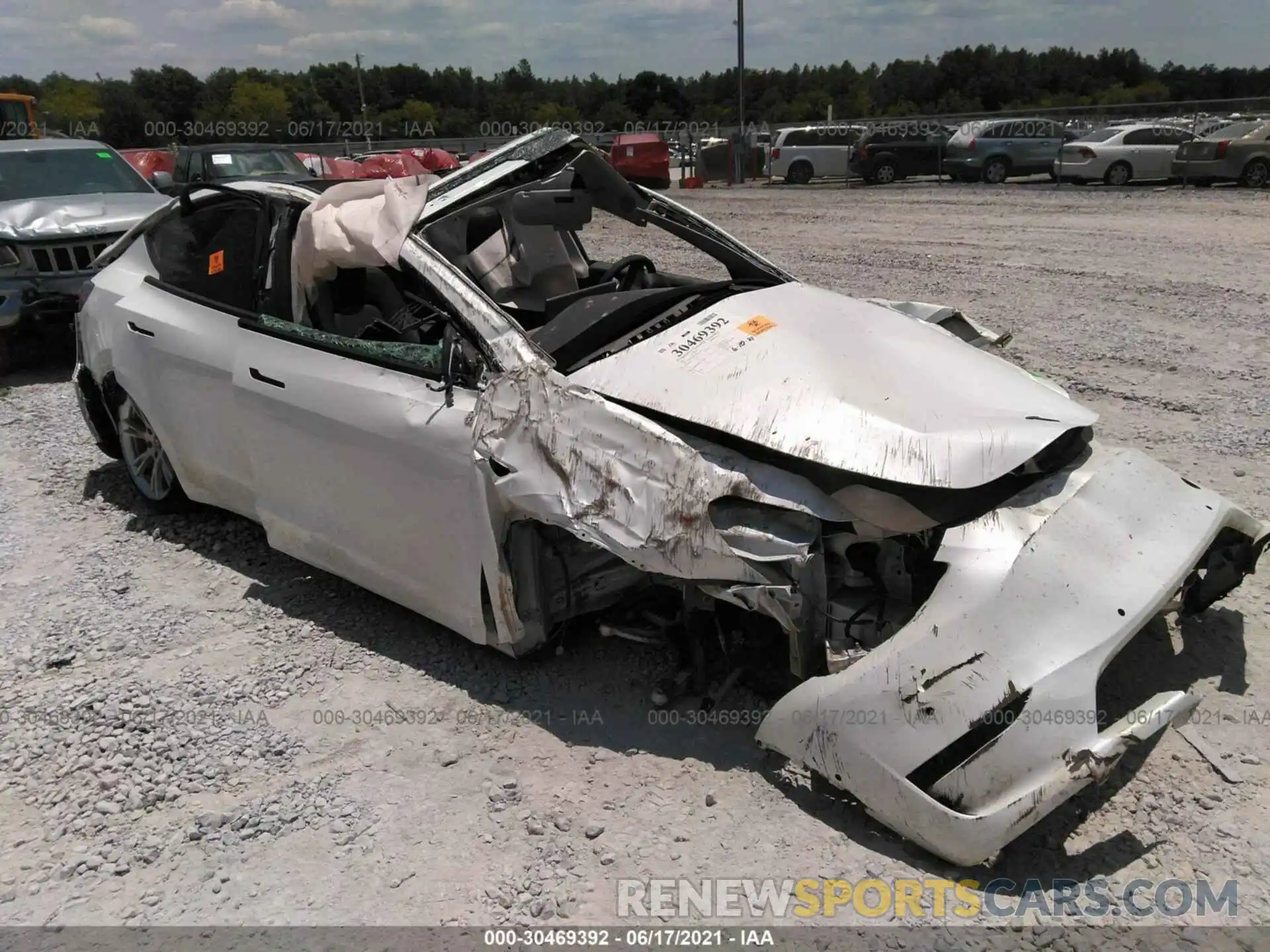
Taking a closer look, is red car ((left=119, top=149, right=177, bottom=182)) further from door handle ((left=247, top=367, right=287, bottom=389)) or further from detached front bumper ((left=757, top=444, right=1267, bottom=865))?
detached front bumper ((left=757, top=444, right=1267, bottom=865))

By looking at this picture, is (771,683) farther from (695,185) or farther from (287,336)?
(695,185)

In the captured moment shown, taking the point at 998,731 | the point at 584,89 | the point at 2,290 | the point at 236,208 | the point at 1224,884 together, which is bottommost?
the point at 1224,884

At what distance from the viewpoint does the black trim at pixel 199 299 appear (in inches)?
161

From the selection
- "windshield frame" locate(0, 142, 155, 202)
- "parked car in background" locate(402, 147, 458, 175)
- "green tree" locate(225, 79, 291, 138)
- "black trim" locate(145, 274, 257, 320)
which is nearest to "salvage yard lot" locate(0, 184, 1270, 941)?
"black trim" locate(145, 274, 257, 320)

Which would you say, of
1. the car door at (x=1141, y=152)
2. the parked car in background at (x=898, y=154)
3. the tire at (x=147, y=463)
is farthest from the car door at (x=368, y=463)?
the parked car in background at (x=898, y=154)

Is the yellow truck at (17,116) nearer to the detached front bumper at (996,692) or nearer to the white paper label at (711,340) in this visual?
the white paper label at (711,340)

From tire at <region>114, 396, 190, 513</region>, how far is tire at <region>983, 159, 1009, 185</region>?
19.8 m

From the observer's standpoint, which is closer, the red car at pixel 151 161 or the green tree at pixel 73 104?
the red car at pixel 151 161

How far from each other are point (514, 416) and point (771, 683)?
1.29m

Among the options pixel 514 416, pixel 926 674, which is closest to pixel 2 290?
pixel 514 416

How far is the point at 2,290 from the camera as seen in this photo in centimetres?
756

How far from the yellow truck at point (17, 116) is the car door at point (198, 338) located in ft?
60.1

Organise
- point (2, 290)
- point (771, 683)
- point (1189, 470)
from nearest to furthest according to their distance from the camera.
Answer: point (771, 683) → point (1189, 470) → point (2, 290)

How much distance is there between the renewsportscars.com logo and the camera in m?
2.43
